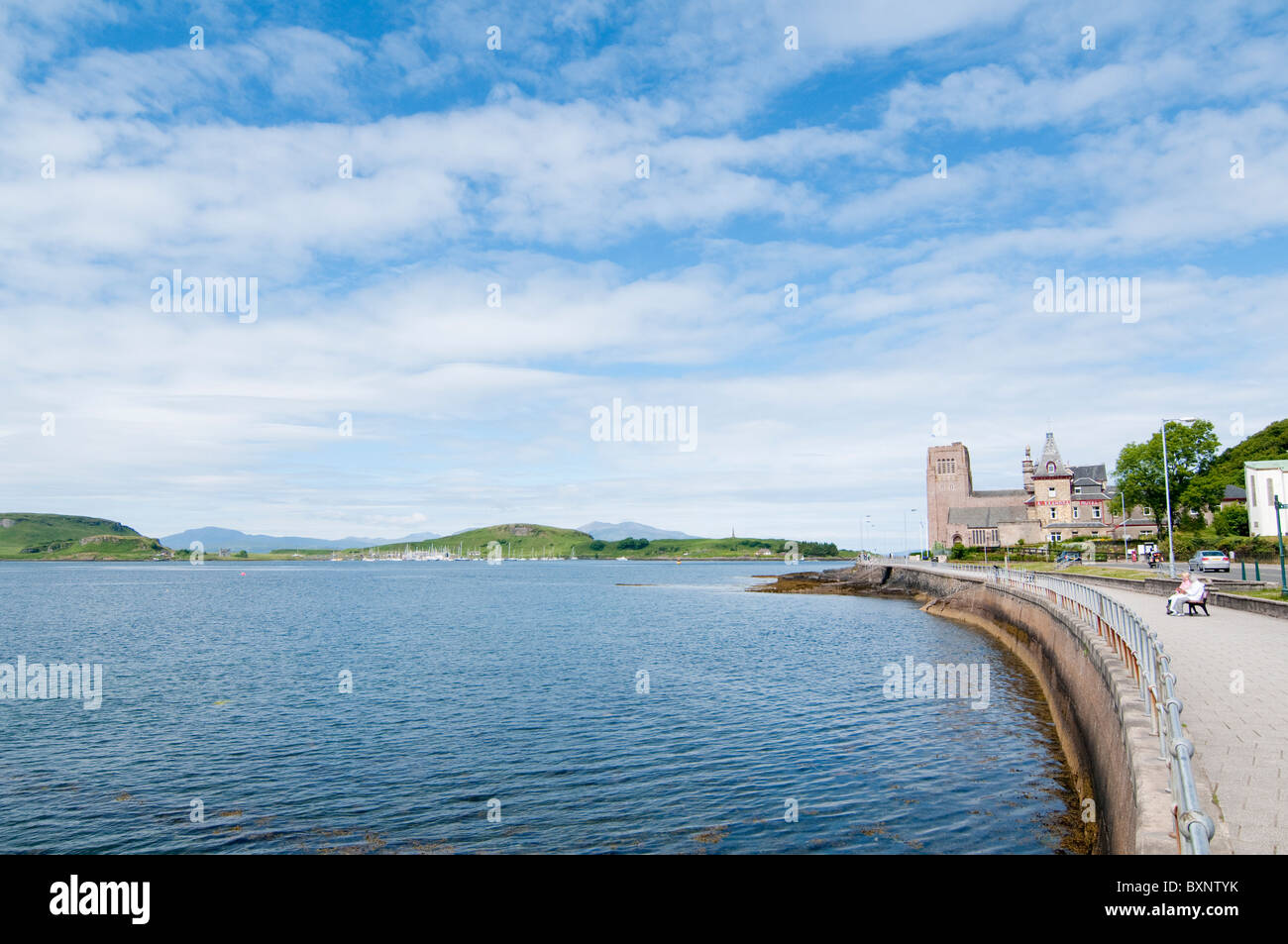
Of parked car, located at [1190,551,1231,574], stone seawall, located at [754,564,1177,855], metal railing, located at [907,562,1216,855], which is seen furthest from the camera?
parked car, located at [1190,551,1231,574]

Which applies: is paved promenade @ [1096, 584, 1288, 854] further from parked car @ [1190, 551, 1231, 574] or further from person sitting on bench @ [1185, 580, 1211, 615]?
parked car @ [1190, 551, 1231, 574]

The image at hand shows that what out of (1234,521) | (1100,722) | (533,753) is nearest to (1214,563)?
(1100,722)

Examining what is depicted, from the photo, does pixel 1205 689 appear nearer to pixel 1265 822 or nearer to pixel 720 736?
pixel 1265 822

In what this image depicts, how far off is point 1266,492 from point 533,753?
303 feet

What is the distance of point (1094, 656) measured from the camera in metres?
19.9

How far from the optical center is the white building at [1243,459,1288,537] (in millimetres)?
83750

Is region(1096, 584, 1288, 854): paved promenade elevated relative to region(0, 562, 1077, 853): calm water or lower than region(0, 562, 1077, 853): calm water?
elevated

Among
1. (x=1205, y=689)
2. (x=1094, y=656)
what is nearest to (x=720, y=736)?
(x=1094, y=656)

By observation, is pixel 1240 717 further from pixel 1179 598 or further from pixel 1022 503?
pixel 1022 503

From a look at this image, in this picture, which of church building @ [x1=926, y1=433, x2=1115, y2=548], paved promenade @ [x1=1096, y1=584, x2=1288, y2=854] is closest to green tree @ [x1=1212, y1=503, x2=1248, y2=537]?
church building @ [x1=926, y1=433, x2=1115, y2=548]

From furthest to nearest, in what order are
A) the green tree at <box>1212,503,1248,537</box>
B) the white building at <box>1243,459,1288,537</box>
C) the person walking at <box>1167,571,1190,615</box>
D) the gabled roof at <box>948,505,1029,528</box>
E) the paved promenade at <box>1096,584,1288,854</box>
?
the gabled roof at <box>948,505,1029,528</box> < the green tree at <box>1212,503,1248,537</box> < the white building at <box>1243,459,1288,537</box> < the person walking at <box>1167,571,1190,615</box> < the paved promenade at <box>1096,584,1288,854</box>

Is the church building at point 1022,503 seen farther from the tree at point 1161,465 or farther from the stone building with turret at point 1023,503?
the tree at point 1161,465

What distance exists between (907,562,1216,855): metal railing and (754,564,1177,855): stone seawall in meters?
0.22

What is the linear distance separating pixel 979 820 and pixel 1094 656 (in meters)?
5.71
